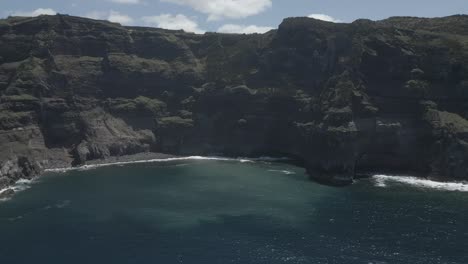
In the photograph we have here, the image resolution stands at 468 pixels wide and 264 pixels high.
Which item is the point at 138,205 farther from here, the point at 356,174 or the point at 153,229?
the point at 356,174

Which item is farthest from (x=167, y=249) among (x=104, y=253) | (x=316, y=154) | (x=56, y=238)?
(x=316, y=154)

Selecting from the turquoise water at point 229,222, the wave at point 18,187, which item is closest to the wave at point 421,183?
the turquoise water at point 229,222

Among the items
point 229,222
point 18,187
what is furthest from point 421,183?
point 18,187

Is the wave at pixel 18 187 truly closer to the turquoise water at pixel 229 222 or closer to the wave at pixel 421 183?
the turquoise water at pixel 229 222

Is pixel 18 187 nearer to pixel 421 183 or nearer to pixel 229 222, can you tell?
pixel 229 222

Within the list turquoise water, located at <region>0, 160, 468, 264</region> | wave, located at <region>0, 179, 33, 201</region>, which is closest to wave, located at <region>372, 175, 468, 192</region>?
turquoise water, located at <region>0, 160, 468, 264</region>
